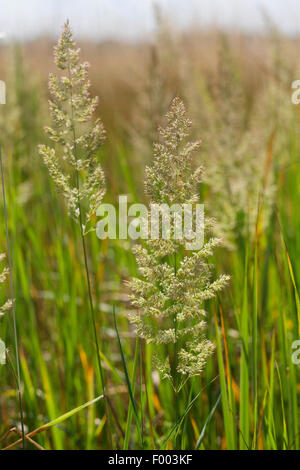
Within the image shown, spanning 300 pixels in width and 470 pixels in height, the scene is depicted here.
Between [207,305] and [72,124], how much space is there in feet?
1.87

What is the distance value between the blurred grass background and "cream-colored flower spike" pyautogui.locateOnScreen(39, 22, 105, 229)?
0.80ft

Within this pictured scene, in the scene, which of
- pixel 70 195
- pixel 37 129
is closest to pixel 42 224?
pixel 37 129

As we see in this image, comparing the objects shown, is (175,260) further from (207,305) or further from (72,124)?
(207,305)

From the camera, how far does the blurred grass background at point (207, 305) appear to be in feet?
3.10

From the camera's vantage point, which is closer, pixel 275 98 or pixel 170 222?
pixel 170 222

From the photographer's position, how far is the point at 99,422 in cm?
120

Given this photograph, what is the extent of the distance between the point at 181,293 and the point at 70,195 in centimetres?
21

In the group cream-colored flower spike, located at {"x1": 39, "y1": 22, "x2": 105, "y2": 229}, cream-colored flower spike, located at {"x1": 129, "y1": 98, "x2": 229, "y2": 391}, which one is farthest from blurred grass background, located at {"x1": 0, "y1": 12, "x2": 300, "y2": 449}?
cream-colored flower spike, located at {"x1": 39, "y1": 22, "x2": 105, "y2": 229}

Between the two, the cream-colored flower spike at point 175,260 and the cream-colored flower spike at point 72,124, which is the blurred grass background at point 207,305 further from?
the cream-colored flower spike at point 72,124

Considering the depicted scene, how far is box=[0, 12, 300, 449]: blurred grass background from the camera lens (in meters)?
0.95

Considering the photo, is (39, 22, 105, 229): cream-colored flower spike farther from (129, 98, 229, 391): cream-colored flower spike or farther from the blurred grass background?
the blurred grass background

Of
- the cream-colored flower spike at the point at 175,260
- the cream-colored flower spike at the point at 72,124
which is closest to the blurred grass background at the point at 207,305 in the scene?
the cream-colored flower spike at the point at 175,260

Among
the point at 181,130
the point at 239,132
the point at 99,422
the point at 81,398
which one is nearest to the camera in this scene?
the point at 181,130

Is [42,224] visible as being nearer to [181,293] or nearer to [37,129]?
[37,129]
